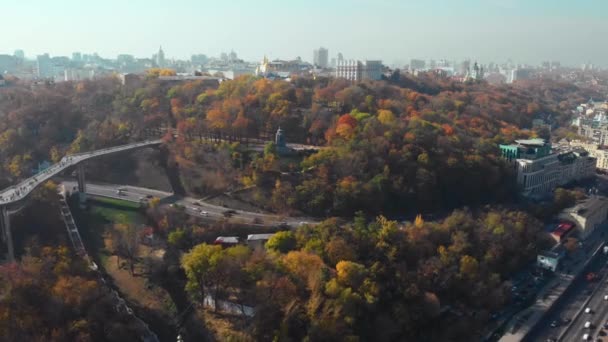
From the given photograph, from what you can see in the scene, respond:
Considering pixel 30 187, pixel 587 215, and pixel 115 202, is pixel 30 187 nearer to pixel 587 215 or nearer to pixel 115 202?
pixel 115 202

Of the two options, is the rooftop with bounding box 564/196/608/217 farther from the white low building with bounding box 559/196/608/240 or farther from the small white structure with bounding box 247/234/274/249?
the small white structure with bounding box 247/234/274/249

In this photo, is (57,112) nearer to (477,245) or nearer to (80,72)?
(477,245)

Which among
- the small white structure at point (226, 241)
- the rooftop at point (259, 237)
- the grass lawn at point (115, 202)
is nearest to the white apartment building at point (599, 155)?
the rooftop at point (259, 237)

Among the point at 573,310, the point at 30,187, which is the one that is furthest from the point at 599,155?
the point at 30,187

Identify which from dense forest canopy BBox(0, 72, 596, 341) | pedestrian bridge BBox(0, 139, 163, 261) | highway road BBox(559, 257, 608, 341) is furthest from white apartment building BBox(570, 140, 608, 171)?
pedestrian bridge BBox(0, 139, 163, 261)

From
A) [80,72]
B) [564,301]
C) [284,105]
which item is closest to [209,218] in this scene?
[284,105]

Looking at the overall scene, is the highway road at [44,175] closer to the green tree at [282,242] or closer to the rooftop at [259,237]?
the rooftop at [259,237]
